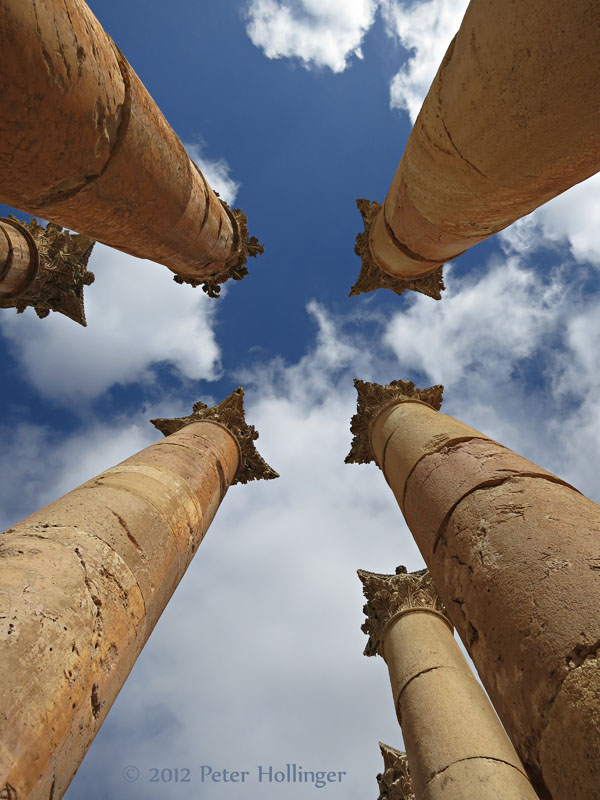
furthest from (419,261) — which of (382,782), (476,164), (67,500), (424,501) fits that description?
(382,782)

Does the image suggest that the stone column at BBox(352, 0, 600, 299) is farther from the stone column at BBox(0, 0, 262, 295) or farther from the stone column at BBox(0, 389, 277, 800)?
the stone column at BBox(0, 389, 277, 800)

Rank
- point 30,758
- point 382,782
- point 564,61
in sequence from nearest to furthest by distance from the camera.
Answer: point 30,758
point 564,61
point 382,782

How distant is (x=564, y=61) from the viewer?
400cm

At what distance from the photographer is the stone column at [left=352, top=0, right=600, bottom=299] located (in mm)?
4007

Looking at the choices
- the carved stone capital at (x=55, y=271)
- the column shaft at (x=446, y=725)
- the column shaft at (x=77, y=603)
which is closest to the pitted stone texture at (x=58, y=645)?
the column shaft at (x=77, y=603)

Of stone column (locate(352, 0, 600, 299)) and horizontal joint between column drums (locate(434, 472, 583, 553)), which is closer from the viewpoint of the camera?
stone column (locate(352, 0, 600, 299))

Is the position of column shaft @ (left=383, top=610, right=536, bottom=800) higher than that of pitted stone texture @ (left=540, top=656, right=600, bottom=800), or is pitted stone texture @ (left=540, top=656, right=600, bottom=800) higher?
column shaft @ (left=383, top=610, right=536, bottom=800)

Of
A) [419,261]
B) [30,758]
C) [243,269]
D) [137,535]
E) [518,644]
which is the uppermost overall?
[243,269]

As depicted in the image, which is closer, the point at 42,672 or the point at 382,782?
the point at 42,672

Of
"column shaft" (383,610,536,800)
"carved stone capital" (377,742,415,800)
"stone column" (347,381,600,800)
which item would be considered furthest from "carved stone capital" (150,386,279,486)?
"carved stone capital" (377,742,415,800)

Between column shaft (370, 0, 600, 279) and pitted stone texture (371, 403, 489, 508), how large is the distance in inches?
121

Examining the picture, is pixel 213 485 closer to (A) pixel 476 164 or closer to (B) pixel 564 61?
(A) pixel 476 164

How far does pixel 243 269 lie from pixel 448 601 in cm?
858

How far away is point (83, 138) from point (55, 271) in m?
9.61
